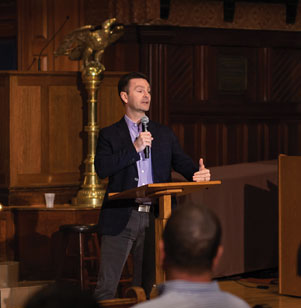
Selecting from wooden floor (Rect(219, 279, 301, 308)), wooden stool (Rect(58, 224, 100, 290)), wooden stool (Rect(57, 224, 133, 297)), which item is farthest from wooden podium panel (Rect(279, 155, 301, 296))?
wooden stool (Rect(58, 224, 100, 290))

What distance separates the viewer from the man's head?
3279 mm

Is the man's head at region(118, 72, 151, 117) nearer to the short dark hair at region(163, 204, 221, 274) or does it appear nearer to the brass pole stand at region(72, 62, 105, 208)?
the short dark hair at region(163, 204, 221, 274)

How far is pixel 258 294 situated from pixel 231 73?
132 inches

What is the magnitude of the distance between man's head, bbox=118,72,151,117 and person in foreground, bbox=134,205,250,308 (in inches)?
73.0

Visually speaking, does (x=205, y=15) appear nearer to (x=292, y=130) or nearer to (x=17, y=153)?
(x=292, y=130)

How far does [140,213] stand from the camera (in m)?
3.22

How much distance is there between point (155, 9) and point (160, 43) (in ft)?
1.15

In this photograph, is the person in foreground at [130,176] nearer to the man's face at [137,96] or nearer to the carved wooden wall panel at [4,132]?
the man's face at [137,96]

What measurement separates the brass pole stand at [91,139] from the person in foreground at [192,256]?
442 centimetres

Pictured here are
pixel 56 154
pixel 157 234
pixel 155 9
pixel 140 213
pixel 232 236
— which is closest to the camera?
pixel 157 234

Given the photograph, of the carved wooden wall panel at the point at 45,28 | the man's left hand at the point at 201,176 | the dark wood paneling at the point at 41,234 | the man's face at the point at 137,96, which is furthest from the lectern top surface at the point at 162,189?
the carved wooden wall panel at the point at 45,28

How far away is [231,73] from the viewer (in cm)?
748

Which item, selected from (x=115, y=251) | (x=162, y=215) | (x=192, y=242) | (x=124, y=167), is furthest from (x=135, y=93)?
(x=192, y=242)

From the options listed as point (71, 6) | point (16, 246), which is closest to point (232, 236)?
point (16, 246)
